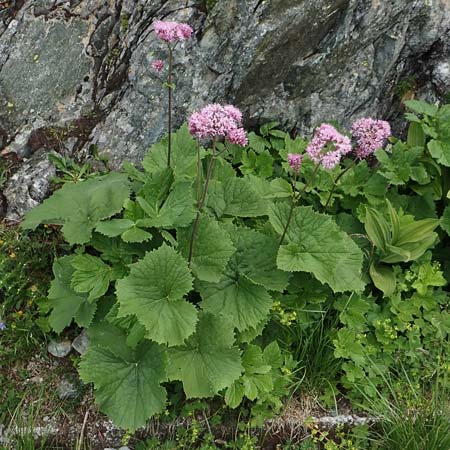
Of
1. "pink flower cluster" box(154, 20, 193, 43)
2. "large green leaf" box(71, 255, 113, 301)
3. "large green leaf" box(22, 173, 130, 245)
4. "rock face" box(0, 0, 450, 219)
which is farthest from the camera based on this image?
"rock face" box(0, 0, 450, 219)

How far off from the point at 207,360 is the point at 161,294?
20.3 inches

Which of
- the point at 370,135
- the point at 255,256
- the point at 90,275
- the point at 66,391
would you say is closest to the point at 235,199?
the point at 255,256

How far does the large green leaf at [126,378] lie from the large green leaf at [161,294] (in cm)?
27

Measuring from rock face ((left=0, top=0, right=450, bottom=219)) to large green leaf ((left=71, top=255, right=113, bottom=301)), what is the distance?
997 mm

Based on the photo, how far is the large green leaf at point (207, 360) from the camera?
119 inches

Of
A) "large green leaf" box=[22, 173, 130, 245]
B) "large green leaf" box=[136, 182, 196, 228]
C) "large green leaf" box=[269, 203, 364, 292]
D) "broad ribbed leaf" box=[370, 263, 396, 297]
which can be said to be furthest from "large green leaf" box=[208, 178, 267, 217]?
"broad ribbed leaf" box=[370, 263, 396, 297]

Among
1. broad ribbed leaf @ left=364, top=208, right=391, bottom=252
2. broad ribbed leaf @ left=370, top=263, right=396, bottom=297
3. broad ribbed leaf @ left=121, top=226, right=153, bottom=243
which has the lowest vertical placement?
broad ribbed leaf @ left=370, top=263, right=396, bottom=297

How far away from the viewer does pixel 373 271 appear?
3715 mm

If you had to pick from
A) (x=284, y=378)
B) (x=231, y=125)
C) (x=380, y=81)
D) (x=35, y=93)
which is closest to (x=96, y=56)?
(x=35, y=93)

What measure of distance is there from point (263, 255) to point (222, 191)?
56 cm

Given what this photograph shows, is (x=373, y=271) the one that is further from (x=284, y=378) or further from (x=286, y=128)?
(x=286, y=128)

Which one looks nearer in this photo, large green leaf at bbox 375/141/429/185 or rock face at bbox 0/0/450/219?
large green leaf at bbox 375/141/429/185

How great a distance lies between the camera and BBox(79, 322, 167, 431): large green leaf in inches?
117

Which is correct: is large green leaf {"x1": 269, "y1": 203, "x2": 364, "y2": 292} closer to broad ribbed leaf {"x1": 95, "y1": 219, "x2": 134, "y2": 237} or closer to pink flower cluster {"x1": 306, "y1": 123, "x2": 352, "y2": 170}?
pink flower cluster {"x1": 306, "y1": 123, "x2": 352, "y2": 170}
